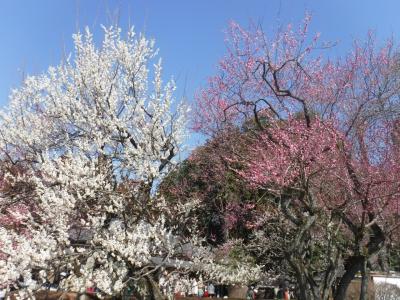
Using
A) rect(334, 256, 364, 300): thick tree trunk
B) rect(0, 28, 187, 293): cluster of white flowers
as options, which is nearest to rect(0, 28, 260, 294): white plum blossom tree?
rect(0, 28, 187, 293): cluster of white flowers

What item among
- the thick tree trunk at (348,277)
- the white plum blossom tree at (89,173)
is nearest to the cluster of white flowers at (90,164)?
the white plum blossom tree at (89,173)

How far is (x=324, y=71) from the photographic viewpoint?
10344 millimetres

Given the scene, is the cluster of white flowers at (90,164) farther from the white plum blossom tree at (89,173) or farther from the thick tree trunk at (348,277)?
the thick tree trunk at (348,277)

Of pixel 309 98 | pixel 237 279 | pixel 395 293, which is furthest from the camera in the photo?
pixel 395 293

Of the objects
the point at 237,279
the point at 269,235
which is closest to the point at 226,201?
the point at 269,235

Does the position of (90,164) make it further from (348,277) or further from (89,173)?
(348,277)

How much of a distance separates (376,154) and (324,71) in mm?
2447

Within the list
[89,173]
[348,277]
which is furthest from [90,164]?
[348,277]

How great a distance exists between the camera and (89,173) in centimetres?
748

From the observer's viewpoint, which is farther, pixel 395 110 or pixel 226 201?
pixel 226 201

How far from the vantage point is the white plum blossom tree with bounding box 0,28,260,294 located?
7055 mm

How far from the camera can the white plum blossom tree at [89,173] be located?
7.05m

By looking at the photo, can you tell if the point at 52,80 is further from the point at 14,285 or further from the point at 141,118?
the point at 14,285

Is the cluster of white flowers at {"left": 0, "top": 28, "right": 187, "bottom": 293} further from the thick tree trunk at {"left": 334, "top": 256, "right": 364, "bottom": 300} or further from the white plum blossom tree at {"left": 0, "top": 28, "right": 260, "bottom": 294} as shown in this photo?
the thick tree trunk at {"left": 334, "top": 256, "right": 364, "bottom": 300}
